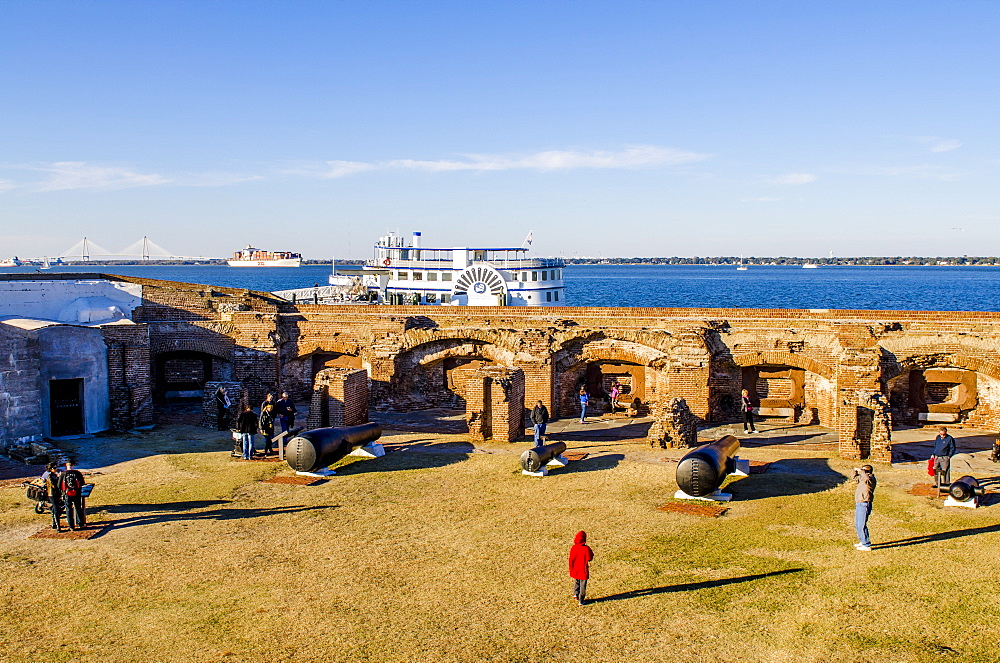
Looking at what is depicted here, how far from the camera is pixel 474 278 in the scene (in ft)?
172

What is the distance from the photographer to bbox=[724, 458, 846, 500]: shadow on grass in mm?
15156

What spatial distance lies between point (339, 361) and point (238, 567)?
1426 centimetres

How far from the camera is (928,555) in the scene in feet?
38.4

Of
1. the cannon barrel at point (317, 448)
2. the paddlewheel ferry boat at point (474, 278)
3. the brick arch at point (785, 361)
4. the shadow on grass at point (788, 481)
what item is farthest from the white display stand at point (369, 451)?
the paddlewheel ferry boat at point (474, 278)

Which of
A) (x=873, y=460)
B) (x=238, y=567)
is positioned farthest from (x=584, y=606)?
(x=873, y=460)

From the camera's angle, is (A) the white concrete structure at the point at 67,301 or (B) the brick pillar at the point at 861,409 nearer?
(B) the brick pillar at the point at 861,409

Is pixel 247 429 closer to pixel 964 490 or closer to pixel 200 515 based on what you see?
pixel 200 515

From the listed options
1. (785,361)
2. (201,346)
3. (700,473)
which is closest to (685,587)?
(700,473)

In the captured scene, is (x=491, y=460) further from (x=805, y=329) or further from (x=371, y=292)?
(x=371, y=292)

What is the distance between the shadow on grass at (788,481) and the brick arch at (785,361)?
4.26 m

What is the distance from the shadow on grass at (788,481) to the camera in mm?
15156

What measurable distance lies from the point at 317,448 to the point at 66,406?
7.97m

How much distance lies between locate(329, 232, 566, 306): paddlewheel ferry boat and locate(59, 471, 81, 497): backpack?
39.2 m

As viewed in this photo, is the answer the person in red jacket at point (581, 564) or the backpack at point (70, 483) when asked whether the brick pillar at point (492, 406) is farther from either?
the person in red jacket at point (581, 564)
